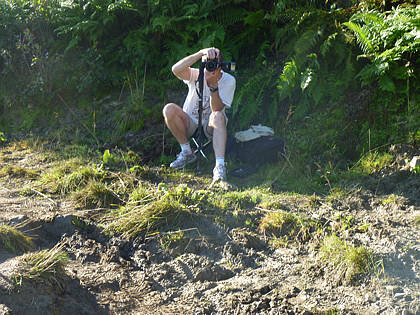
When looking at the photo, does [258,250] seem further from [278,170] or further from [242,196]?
[278,170]

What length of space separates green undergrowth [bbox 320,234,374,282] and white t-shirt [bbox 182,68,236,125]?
2.56 m

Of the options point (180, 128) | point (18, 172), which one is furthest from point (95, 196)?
point (18, 172)

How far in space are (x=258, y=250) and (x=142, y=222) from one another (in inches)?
42.5

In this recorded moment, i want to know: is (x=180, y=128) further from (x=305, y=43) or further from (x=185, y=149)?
(x=305, y=43)

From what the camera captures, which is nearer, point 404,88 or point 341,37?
point 404,88

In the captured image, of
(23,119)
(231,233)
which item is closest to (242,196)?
(231,233)

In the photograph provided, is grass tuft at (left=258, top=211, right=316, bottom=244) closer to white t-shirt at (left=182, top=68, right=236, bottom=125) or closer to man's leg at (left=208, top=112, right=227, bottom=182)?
man's leg at (left=208, top=112, right=227, bottom=182)

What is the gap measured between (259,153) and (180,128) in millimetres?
1040

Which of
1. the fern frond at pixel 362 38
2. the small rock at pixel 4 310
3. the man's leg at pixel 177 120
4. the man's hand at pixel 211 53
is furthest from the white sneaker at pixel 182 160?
the small rock at pixel 4 310

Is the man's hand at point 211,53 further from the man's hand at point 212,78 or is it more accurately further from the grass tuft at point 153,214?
the grass tuft at point 153,214

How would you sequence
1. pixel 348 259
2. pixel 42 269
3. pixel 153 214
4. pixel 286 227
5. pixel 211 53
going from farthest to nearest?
pixel 211 53 → pixel 153 214 → pixel 286 227 → pixel 348 259 → pixel 42 269

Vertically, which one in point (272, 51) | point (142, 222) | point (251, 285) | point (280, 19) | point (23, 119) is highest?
point (280, 19)

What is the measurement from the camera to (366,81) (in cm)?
530

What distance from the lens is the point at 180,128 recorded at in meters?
5.71
